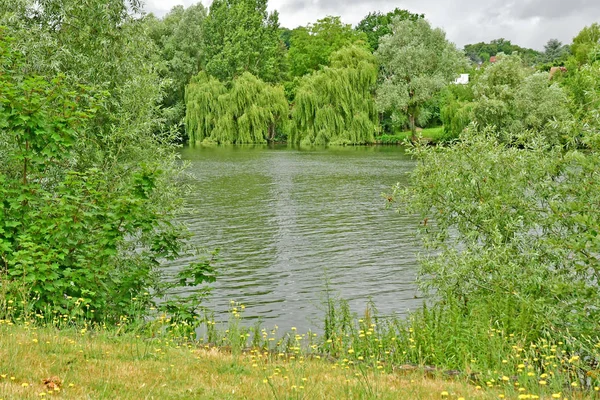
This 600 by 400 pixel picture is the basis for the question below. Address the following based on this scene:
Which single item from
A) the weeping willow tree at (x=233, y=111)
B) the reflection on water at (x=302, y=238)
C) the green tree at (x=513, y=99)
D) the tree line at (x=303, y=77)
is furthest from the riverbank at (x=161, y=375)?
the weeping willow tree at (x=233, y=111)

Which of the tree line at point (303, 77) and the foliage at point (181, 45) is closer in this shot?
the tree line at point (303, 77)

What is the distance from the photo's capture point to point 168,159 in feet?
48.7

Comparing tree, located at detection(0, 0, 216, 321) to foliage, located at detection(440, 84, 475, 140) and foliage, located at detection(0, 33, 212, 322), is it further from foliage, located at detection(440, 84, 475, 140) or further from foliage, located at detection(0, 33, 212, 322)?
foliage, located at detection(440, 84, 475, 140)

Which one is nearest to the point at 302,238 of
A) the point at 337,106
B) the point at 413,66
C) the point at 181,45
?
the point at 337,106

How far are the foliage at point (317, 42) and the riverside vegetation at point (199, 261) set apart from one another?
59889 millimetres

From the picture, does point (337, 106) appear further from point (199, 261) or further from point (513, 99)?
point (199, 261)

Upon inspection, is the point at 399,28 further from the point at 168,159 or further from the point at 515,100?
the point at 168,159

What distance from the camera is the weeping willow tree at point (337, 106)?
56562 mm

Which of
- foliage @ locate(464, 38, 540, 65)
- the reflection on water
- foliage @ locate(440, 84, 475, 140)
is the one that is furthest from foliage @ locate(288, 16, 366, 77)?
foliage @ locate(464, 38, 540, 65)

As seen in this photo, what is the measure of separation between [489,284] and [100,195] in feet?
19.7

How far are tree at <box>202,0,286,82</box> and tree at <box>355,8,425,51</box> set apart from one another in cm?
1453

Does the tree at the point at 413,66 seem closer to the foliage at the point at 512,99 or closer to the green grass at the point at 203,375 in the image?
the foliage at the point at 512,99

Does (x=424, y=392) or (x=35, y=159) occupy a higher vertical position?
(x=35, y=159)

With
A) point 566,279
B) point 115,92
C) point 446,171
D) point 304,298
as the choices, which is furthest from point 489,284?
point 115,92
